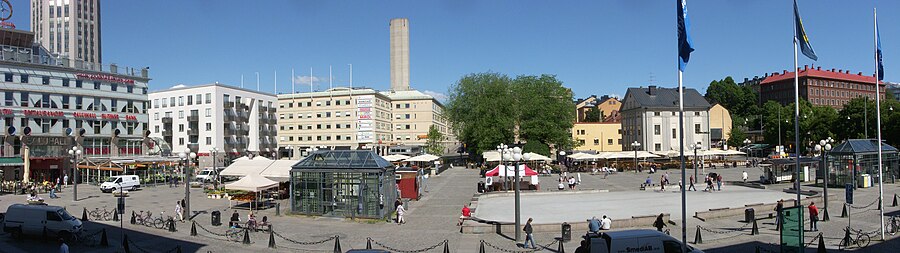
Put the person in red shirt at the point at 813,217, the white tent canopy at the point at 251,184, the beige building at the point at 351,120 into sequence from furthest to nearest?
the beige building at the point at 351,120 → the white tent canopy at the point at 251,184 → the person in red shirt at the point at 813,217

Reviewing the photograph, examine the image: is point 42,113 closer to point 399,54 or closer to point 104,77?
point 104,77

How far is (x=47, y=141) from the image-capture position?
56938 mm

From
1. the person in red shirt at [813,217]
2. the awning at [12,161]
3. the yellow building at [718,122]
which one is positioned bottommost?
the person in red shirt at [813,217]

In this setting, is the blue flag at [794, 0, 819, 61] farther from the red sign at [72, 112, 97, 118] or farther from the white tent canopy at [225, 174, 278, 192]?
the red sign at [72, 112, 97, 118]

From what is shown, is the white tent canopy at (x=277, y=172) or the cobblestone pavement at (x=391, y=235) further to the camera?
the white tent canopy at (x=277, y=172)

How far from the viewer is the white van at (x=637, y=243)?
16875 millimetres

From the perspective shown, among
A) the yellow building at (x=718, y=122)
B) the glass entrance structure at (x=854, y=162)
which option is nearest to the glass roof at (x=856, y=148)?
the glass entrance structure at (x=854, y=162)

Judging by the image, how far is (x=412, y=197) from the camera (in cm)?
3909

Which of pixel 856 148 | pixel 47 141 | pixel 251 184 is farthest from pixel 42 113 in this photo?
pixel 856 148

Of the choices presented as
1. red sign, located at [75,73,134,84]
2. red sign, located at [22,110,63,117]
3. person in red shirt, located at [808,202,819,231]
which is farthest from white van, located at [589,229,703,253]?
red sign, located at [75,73,134,84]

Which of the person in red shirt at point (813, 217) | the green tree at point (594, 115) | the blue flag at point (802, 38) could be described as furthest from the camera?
the green tree at point (594, 115)

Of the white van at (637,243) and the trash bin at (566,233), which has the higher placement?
the white van at (637,243)

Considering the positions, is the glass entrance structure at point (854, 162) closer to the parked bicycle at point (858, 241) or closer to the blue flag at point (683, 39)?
the parked bicycle at point (858, 241)

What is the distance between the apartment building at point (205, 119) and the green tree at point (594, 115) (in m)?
85.9
